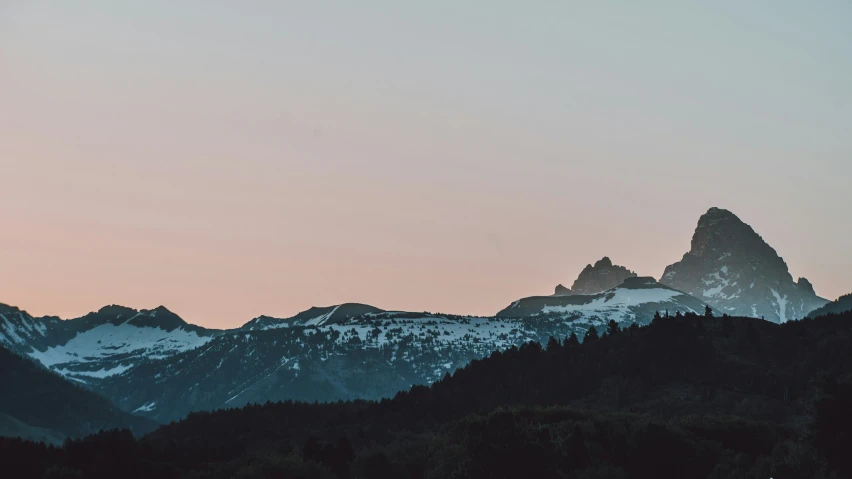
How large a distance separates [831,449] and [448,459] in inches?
1989

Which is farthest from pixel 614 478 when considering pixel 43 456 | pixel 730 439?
pixel 43 456

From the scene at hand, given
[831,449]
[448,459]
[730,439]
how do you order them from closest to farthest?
[831,449] → [448,459] → [730,439]

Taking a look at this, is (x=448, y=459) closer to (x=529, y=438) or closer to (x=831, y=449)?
(x=529, y=438)

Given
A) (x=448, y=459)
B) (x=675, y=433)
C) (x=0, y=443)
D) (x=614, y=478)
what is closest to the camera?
(x=614, y=478)

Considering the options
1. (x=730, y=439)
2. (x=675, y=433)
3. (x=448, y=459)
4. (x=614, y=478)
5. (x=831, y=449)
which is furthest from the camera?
(x=730, y=439)

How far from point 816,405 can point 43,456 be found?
12668 cm

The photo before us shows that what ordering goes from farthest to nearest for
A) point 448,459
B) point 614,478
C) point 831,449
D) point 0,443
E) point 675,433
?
point 0,443, point 675,433, point 448,459, point 614,478, point 831,449

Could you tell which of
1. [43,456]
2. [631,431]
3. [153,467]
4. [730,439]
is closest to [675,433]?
[631,431]

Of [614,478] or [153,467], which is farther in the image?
[153,467]

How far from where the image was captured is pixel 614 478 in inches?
5527

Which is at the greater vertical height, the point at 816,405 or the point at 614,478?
the point at 816,405

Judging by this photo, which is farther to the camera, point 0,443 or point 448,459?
point 0,443

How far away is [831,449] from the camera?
131125 mm

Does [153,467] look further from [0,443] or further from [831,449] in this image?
[831,449]
